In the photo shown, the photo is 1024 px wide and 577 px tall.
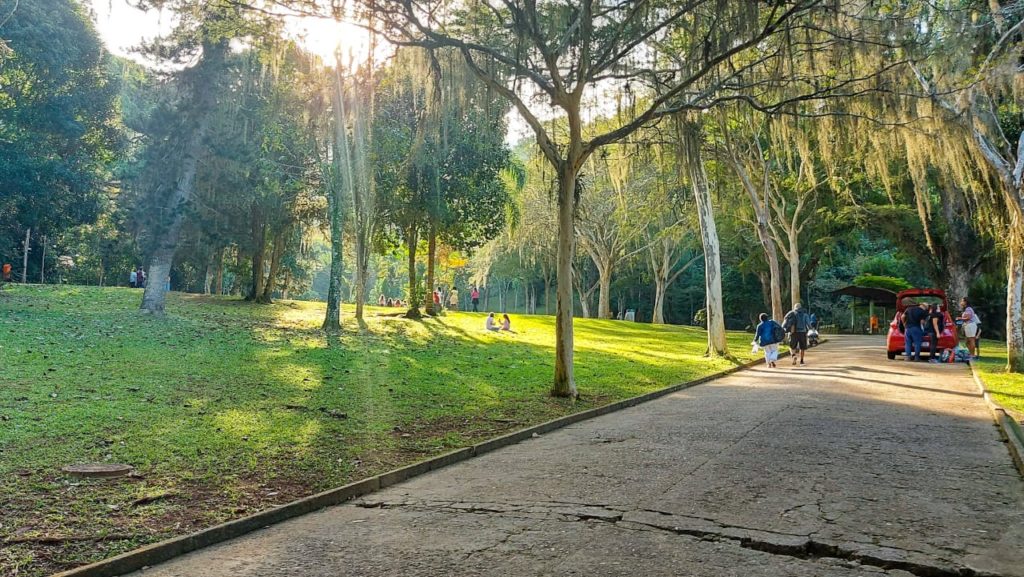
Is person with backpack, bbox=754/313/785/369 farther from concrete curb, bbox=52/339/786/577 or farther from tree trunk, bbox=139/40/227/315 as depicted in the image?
tree trunk, bbox=139/40/227/315

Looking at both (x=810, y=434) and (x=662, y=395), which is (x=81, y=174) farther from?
(x=810, y=434)

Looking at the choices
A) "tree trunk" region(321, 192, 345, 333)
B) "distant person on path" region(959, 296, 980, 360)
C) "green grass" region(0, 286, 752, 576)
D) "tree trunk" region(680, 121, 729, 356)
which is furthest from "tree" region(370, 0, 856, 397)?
"distant person on path" region(959, 296, 980, 360)

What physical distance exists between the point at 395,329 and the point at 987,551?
20710 millimetres

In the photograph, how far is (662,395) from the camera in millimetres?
13039

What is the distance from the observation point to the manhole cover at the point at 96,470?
18.8 feet

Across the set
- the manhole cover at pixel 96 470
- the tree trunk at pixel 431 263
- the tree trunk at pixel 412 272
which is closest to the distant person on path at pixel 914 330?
the tree trunk at pixel 431 263

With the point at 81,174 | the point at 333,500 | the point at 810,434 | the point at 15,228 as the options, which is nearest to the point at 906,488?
the point at 810,434

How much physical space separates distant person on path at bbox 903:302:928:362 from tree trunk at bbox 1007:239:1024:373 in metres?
3.79

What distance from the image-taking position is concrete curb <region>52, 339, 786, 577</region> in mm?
4234

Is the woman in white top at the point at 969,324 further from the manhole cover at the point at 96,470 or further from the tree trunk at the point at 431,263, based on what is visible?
the manhole cover at the point at 96,470

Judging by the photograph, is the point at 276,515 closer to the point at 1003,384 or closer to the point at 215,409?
the point at 215,409

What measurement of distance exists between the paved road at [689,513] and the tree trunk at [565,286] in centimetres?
255

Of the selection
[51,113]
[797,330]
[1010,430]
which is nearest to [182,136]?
[51,113]

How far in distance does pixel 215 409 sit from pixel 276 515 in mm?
3930
